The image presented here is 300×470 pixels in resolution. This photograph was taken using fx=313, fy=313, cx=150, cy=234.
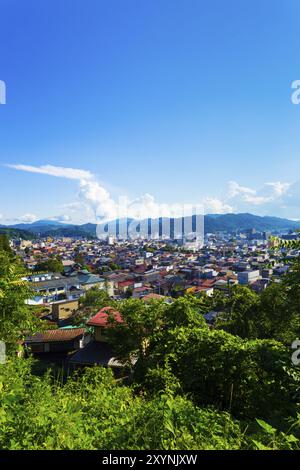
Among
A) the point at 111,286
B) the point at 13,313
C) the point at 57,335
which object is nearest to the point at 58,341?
the point at 57,335

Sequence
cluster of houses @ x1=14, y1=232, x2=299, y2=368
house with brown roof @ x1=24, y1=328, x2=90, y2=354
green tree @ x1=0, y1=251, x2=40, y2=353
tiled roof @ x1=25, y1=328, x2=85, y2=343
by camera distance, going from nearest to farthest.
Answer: green tree @ x1=0, y1=251, x2=40, y2=353
cluster of houses @ x1=14, y1=232, x2=299, y2=368
tiled roof @ x1=25, y1=328, x2=85, y2=343
house with brown roof @ x1=24, y1=328, x2=90, y2=354

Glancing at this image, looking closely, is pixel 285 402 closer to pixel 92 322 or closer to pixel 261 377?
pixel 261 377

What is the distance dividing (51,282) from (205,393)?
44.6 metres

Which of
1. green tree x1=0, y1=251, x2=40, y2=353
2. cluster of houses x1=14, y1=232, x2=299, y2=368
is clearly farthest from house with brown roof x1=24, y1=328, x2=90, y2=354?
green tree x1=0, y1=251, x2=40, y2=353

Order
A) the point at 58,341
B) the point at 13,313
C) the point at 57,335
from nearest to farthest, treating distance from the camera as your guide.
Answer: the point at 13,313
the point at 58,341
the point at 57,335

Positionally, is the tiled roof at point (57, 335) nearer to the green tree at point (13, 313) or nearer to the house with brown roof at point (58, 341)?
the house with brown roof at point (58, 341)

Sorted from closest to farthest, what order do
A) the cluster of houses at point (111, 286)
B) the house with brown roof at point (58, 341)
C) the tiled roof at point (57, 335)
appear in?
the cluster of houses at point (111, 286)
the tiled roof at point (57, 335)
the house with brown roof at point (58, 341)

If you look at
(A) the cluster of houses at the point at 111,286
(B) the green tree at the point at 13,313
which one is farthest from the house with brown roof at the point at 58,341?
(B) the green tree at the point at 13,313

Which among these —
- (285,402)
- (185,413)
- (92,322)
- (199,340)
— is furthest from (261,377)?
(92,322)

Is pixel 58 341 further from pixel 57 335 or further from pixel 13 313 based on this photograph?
pixel 13 313

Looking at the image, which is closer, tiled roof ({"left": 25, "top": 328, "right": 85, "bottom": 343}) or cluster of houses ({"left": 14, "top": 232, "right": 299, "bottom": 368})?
cluster of houses ({"left": 14, "top": 232, "right": 299, "bottom": 368})

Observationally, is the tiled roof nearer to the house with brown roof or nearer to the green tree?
the house with brown roof

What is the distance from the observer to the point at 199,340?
5660mm
